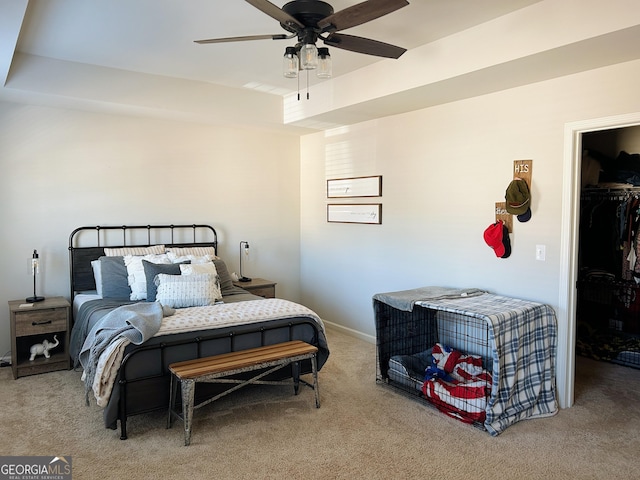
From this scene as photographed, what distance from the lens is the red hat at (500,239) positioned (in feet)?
11.9

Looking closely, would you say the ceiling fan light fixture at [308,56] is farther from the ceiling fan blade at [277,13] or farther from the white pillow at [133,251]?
the white pillow at [133,251]

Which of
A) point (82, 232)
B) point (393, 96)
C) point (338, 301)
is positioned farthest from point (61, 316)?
point (393, 96)

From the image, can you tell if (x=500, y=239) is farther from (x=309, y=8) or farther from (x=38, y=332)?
(x=38, y=332)

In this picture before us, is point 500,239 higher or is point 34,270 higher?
point 500,239

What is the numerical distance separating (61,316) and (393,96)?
3.40 metres

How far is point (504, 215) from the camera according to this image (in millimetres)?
3691

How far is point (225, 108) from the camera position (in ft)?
15.7

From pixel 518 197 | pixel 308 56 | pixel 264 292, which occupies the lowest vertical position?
pixel 264 292

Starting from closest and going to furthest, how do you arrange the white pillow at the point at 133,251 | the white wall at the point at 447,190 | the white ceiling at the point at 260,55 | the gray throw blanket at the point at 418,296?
the white ceiling at the point at 260,55 → the white wall at the point at 447,190 → the gray throw blanket at the point at 418,296 → the white pillow at the point at 133,251

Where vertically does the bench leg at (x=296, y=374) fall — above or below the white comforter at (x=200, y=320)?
below

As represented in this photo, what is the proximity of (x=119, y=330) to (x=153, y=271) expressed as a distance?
3.62 ft

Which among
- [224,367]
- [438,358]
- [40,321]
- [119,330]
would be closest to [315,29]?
[224,367]

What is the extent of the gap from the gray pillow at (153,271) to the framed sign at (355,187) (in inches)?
79.9

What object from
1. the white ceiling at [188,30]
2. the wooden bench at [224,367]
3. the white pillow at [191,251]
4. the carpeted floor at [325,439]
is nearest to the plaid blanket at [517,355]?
the carpeted floor at [325,439]
